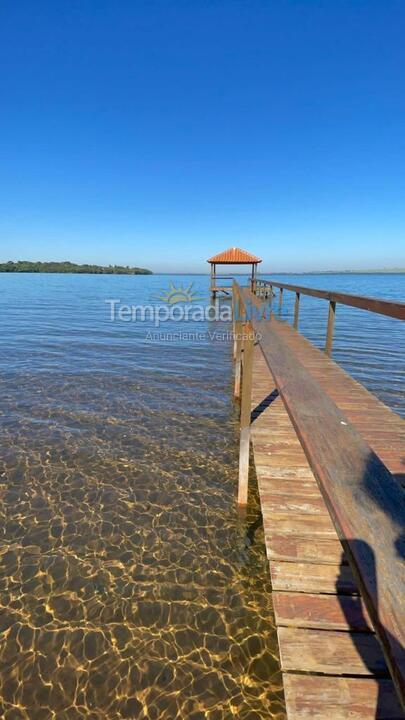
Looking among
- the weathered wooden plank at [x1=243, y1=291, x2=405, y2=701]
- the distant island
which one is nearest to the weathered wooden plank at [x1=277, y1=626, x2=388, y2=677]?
the weathered wooden plank at [x1=243, y1=291, x2=405, y2=701]

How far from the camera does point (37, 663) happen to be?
9.55 feet

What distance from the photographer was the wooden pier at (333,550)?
4.32 ft

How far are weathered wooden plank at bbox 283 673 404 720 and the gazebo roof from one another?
29.8 m

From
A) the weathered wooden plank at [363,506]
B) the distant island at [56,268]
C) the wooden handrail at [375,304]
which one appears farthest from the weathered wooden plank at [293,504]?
the distant island at [56,268]

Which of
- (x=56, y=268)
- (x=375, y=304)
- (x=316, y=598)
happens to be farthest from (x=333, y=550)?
(x=56, y=268)

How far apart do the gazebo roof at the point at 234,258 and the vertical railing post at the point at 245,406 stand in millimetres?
27285

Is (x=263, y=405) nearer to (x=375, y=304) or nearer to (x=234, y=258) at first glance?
(x=375, y=304)

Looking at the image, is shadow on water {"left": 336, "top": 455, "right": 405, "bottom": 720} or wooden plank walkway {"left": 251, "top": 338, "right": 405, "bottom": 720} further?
wooden plank walkway {"left": 251, "top": 338, "right": 405, "bottom": 720}

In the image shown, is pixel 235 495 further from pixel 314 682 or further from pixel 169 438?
pixel 314 682

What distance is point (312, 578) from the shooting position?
2736mm

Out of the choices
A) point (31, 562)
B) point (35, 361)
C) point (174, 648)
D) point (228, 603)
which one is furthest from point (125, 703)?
point (35, 361)

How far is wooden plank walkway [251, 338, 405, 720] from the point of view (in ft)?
6.66

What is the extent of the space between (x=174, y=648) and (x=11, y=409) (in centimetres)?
628

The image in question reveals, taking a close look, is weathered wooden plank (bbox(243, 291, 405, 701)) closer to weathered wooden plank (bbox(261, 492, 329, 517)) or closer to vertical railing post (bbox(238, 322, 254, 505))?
vertical railing post (bbox(238, 322, 254, 505))
